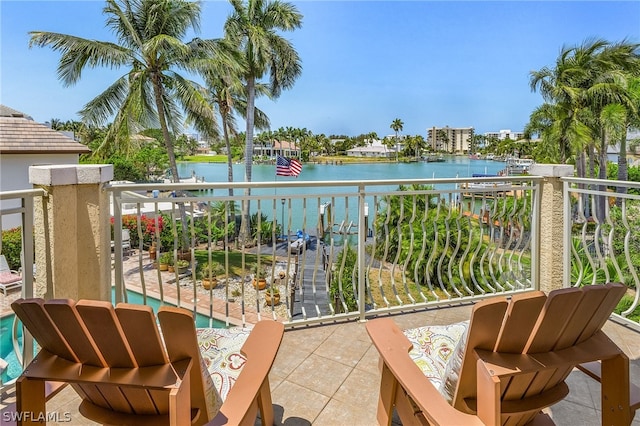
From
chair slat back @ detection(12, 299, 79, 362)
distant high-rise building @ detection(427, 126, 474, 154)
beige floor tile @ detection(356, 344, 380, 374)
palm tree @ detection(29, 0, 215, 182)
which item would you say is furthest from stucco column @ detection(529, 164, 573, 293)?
distant high-rise building @ detection(427, 126, 474, 154)

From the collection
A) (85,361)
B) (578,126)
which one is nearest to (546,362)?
(85,361)

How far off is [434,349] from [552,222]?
226 cm

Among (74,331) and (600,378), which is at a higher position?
(74,331)

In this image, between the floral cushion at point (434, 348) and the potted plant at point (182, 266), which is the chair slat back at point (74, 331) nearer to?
the floral cushion at point (434, 348)

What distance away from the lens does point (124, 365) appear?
107 centimetres

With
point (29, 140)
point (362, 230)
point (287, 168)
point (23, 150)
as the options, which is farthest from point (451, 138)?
point (362, 230)

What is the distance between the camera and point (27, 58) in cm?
1346

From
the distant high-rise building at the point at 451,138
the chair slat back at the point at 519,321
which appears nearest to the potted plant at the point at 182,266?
the chair slat back at the point at 519,321

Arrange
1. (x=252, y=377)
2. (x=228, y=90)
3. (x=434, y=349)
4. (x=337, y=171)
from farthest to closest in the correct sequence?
1. (x=337, y=171)
2. (x=228, y=90)
3. (x=434, y=349)
4. (x=252, y=377)

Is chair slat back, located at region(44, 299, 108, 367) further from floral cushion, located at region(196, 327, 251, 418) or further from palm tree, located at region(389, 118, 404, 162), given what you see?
palm tree, located at region(389, 118, 404, 162)

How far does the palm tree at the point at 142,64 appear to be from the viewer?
13.8m

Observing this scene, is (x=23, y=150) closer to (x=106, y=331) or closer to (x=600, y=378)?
(x=106, y=331)

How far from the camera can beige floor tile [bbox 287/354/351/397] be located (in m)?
2.12

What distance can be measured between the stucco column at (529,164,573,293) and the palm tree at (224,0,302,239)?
16.5 metres
